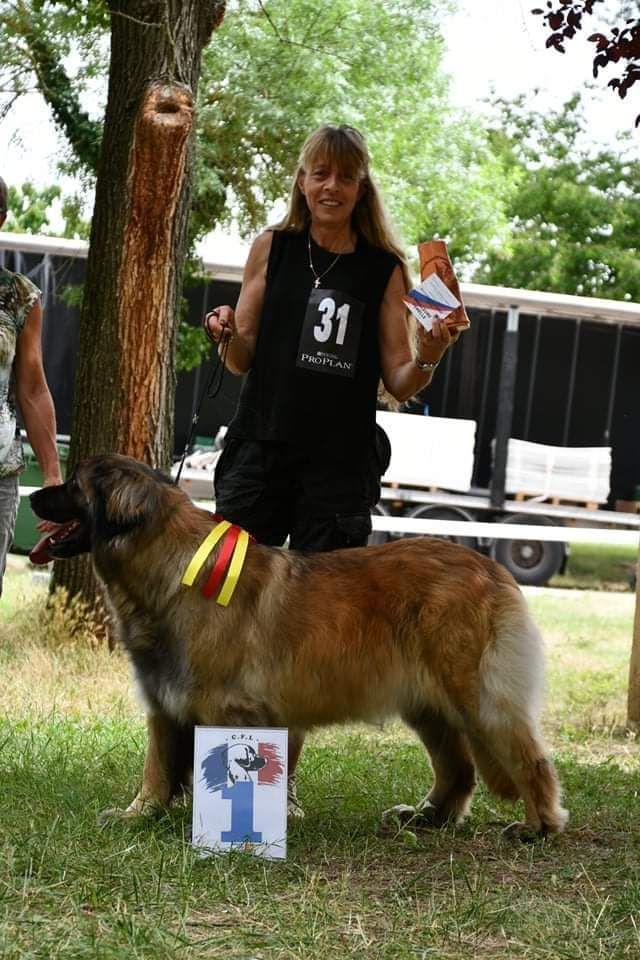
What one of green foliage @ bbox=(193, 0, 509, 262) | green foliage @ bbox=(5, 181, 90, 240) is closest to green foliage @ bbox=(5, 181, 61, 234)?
green foliage @ bbox=(5, 181, 90, 240)

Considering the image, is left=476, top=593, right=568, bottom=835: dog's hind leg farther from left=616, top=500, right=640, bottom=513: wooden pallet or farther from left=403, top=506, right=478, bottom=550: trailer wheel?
left=616, top=500, right=640, bottom=513: wooden pallet

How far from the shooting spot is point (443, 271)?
4395 millimetres

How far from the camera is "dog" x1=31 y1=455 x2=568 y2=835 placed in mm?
4336

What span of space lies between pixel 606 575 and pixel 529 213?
1489 centimetres

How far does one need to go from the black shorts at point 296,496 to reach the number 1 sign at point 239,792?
0.92 metres

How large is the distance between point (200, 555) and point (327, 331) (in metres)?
Result: 1.00

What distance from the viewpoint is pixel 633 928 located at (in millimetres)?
3461

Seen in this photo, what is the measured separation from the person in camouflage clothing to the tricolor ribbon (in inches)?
28.7

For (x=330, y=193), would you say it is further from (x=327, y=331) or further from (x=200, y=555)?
(x=200, y=555)

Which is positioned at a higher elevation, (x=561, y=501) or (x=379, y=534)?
(x=561, y=501)

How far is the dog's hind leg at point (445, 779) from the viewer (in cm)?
488

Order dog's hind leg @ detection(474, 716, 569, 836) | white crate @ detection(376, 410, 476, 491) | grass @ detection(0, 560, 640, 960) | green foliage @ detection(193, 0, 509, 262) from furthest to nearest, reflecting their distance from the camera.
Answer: white crate @ detection(376, 410, 476, 491) → green foliage @ detection(193, 0, 509, 262) → dog's hind leg @ detection(474, 716, 569, 836) → grass @ detection(0, 560, 640, 960)

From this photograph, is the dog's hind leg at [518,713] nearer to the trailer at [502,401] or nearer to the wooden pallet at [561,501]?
the trailer at [502,401]

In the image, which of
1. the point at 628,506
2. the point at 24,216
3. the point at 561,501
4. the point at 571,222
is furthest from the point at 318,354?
the point at 571,222
